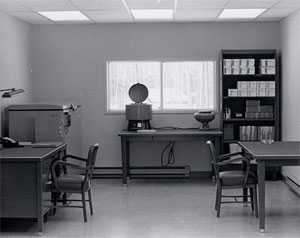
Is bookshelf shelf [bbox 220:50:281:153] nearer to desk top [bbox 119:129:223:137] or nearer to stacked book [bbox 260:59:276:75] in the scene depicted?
stacked book [bbox 260:59:276:75]

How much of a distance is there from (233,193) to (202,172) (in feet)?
4.25

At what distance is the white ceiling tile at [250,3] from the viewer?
6709mm

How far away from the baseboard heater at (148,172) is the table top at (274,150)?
2460mm

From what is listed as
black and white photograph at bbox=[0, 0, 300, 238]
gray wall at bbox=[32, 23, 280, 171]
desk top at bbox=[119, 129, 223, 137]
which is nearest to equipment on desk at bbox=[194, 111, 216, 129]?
black and white photograph at bbox=[0, 0, 300, 238]

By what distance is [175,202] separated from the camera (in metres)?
6.78

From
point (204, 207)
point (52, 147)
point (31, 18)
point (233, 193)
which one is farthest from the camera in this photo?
point (31, 18)

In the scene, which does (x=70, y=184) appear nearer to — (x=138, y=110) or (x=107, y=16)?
(x=138, y=110)

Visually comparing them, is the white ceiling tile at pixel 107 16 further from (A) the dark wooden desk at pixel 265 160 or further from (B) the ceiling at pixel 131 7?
(A) the dark wooden desk at pixel 265 160

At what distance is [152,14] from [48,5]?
5.27 feet

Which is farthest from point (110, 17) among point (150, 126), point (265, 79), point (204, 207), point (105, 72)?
point (204, 207)

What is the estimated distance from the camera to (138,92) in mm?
8445

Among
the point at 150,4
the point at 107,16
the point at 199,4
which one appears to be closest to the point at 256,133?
the point at 199,4

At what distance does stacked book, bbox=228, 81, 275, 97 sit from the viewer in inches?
324

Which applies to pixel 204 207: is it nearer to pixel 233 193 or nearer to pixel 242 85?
pixel 233 193
